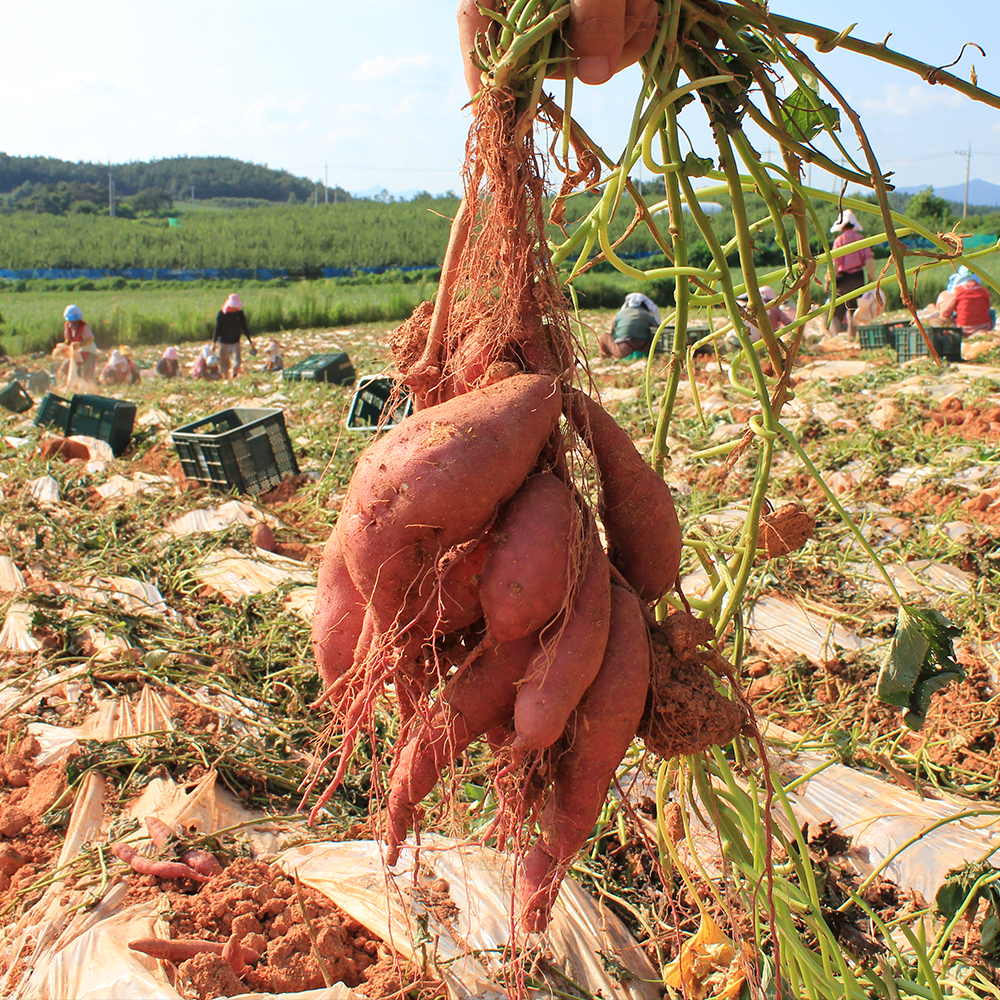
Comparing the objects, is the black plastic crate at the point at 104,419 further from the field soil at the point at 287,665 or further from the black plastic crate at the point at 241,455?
the black plastic crate at the point at 241,455

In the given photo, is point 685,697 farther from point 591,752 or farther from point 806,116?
point 806,116

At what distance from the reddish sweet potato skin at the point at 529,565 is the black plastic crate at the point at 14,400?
398 inches

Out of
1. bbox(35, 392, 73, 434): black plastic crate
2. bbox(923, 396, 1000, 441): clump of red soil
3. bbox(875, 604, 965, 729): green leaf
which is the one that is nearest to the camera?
bbox(875, 604, 965, 729): green leaf

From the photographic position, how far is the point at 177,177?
9050 centimetres

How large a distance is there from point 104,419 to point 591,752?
22.2ft

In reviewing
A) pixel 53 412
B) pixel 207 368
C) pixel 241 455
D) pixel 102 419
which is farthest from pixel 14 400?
pixel 241 455

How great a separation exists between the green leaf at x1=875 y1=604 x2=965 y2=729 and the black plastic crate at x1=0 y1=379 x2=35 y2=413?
1046 centimetres

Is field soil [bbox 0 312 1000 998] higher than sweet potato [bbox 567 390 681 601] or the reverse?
the reverse

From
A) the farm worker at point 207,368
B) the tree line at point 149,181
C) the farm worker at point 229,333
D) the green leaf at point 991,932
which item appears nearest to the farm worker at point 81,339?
the farm worker at point 207,368

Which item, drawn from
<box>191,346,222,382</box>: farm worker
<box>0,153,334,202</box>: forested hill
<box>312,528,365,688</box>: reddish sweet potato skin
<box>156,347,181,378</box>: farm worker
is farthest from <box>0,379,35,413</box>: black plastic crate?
<box>0,153,334,202</box>: forested hill

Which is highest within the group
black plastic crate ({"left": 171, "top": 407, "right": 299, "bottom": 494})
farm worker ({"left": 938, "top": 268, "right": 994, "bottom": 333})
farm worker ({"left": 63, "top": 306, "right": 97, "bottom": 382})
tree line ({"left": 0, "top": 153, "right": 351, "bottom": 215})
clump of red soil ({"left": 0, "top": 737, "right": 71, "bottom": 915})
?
tree line ({"left": 0, "top": 153, "right": 351, "bottom": 215})

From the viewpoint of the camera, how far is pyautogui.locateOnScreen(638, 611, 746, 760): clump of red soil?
1236 millimetres

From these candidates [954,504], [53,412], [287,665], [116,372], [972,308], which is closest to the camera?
[287,665]

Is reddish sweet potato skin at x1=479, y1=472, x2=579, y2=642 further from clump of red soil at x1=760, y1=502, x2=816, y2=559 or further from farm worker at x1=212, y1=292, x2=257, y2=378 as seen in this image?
farm worker at x1=212, y1=292, x2=257, y2=378
